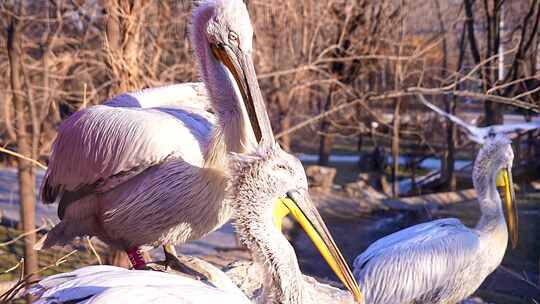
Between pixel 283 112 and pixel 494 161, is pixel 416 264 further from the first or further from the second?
pixel 283 112

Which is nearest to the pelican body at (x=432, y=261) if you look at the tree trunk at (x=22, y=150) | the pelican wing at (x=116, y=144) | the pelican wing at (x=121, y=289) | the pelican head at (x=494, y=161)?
the pelican head at (x=494, y=161)

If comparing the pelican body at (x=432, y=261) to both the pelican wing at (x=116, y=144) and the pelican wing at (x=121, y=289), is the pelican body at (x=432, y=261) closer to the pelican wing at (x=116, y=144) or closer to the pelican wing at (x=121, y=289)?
the pelican wing at (x=116, y=144)

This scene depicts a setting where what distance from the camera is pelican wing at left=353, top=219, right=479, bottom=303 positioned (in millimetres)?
3898

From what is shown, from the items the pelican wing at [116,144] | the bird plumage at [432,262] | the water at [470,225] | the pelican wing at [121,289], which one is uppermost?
the pelican wing at [116,144]

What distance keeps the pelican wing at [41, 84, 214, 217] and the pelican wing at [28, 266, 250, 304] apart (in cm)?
77

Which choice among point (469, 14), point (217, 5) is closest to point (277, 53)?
point (469, 14)

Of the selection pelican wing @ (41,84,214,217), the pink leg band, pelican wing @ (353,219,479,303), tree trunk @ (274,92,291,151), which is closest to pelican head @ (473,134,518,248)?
pelican wing @ (353,219,479,303)

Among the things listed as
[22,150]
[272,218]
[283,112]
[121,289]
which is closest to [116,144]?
[272,218]

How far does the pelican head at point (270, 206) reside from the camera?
2.35 meters

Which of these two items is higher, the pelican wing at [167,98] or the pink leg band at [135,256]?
the pelican wing at [167,98]

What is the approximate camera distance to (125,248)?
10.0 feet

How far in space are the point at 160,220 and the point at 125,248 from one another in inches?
13.3

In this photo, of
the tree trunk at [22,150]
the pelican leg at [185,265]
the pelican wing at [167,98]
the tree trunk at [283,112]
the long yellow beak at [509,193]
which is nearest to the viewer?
the pelican leg at [185,265]

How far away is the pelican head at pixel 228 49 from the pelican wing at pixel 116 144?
0.64 feet
